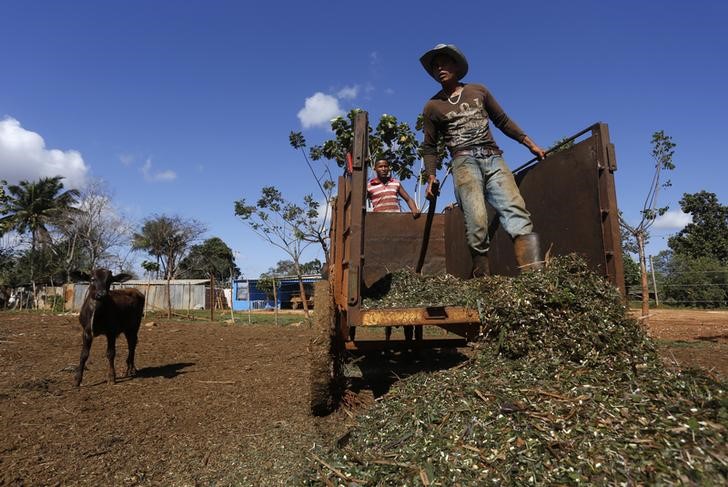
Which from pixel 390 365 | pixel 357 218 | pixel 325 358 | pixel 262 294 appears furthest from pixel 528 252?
pixel 262 294

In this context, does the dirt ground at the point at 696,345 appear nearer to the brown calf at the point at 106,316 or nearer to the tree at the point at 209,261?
the brown calf at the point at 106,316

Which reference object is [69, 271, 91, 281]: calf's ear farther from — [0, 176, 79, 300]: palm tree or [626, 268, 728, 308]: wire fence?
[0, 176, 79, 300]: palm tree

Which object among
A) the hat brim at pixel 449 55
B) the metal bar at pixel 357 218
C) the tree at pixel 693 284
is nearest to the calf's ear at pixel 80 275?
the metal bar at pixel 357 218

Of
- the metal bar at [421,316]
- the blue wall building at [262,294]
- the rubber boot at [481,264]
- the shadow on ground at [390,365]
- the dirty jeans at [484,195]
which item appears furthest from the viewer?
the blue wall building at [262,294]

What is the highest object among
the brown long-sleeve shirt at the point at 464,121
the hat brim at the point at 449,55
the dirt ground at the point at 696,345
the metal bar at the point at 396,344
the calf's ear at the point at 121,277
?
the hat brim at the point at 449,55

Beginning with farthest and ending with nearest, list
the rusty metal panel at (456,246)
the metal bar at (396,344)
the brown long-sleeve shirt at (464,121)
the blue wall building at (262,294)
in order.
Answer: the blue wall building at (262,294) → the metal bar at (396,344) → the rusty metal panel at (456,246) → the brown long-sleeve shirt at (464,121)

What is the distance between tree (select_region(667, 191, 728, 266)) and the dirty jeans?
3555 centimetres

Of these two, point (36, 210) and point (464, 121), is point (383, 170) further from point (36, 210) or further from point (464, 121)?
point (36, 210)

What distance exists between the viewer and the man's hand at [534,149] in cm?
397

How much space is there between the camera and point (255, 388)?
5.21m

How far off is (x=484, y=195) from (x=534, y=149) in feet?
2.02

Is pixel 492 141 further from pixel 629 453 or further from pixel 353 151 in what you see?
pixel 629 453

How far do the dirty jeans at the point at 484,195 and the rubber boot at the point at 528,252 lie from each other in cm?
17

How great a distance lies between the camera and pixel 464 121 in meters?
3.98
